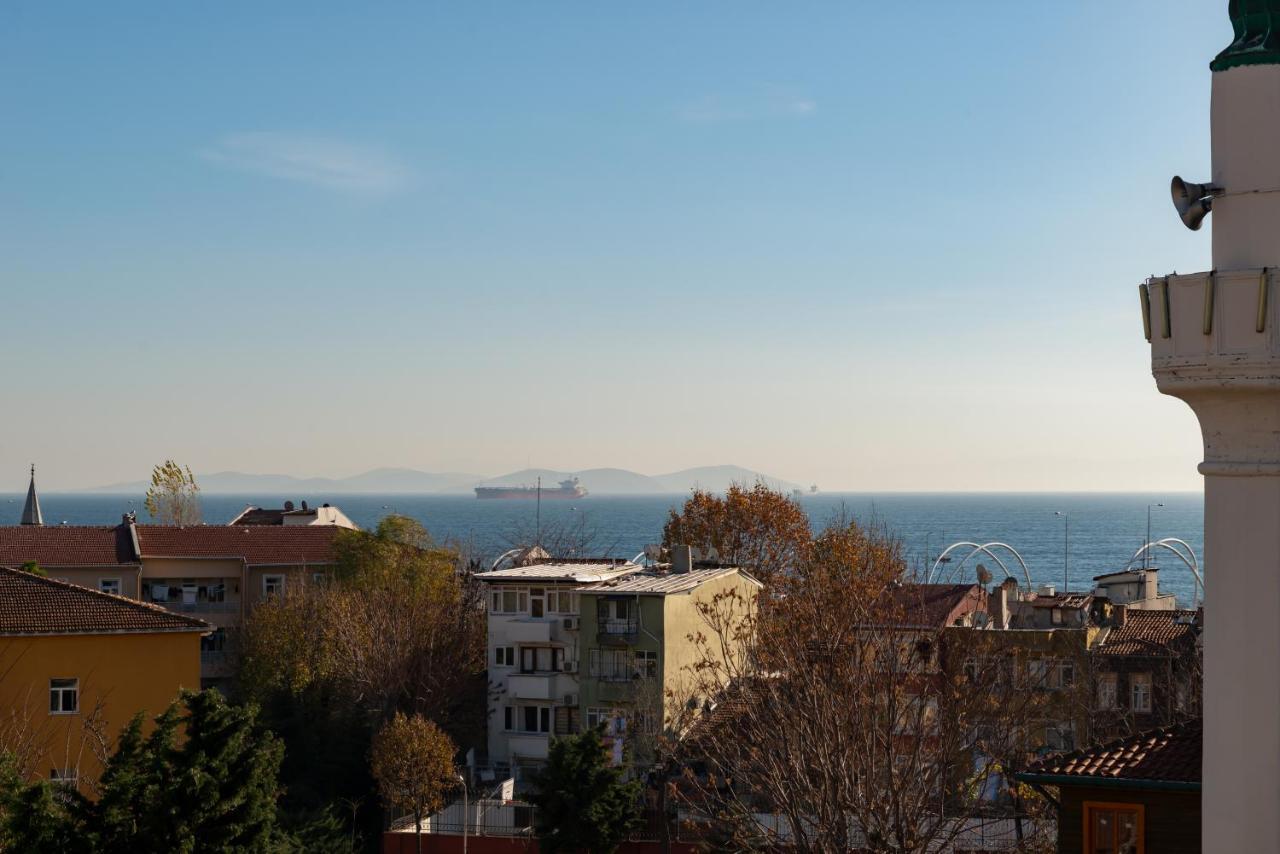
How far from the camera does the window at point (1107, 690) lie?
131 feet

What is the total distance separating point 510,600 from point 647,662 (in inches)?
238

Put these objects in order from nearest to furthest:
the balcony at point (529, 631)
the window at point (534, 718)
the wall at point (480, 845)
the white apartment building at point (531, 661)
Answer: the wall at point (480, 845) → the white apartment building at point (531, 661) → the window at point (534, 718) → the balcony at point (529, 631)

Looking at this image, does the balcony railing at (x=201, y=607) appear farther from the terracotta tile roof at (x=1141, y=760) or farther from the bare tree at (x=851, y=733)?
the terracotta tile roof at (x=1141, y=760)

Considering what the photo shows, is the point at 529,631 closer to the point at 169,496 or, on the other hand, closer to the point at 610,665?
the point at 610,665

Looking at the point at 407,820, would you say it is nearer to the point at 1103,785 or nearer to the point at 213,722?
the point at 213,722

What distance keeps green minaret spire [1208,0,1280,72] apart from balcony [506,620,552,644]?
38035mm

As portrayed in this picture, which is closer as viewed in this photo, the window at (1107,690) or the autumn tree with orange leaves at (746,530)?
the window at (1107,690)

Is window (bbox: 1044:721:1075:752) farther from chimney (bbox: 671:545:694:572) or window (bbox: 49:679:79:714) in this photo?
window (bbox: 49:679:79:714)

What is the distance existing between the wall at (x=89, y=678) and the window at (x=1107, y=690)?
2315 centimetres

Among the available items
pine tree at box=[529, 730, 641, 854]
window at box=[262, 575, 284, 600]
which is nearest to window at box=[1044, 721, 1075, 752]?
pine tree at box=[529, 730, 641, 854]

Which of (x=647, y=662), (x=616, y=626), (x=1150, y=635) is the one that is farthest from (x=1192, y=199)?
(x=616, y=626)

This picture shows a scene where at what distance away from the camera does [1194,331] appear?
973 cm

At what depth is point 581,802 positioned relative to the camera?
31.5m

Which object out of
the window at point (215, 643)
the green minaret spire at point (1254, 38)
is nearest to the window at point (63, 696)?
the green minaret spire at point (1254, 38)
